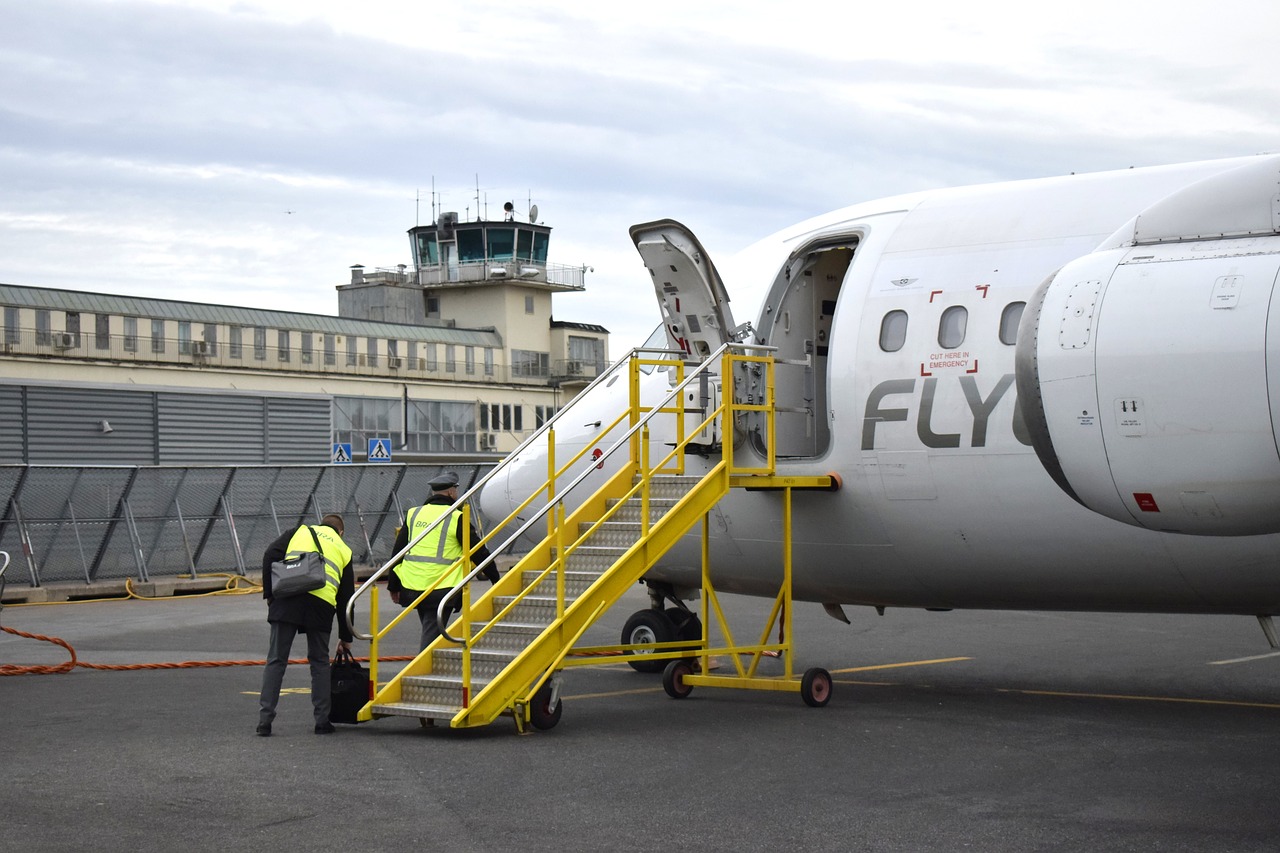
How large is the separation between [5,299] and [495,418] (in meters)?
32.3

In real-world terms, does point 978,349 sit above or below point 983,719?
above

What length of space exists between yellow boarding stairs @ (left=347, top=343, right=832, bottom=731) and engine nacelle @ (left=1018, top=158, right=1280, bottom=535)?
406 centimetres

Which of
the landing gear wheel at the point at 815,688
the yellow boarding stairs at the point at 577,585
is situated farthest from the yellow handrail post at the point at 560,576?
the landing gear wheel at the point at 815,688

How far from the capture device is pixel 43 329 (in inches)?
2926

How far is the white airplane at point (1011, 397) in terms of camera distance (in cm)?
877

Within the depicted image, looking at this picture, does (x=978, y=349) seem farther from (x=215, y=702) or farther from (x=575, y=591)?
(x=215, y=702)

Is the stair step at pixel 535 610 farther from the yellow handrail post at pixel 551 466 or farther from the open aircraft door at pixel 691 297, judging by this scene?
the open aircraft door at pixel 691 297

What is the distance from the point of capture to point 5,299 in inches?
2859

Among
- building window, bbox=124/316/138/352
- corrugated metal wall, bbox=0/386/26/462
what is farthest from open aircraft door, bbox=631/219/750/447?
building window, bbox=124/316/138/352

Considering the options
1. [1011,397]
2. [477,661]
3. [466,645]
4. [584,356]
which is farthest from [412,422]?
[1011,397]

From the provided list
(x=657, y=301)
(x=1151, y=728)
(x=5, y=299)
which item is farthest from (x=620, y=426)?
(x=5, y=299)

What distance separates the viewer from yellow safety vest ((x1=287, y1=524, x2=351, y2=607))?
1209cm

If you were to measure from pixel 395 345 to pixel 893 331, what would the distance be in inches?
3149

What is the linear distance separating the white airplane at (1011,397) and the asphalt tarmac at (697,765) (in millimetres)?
1300
